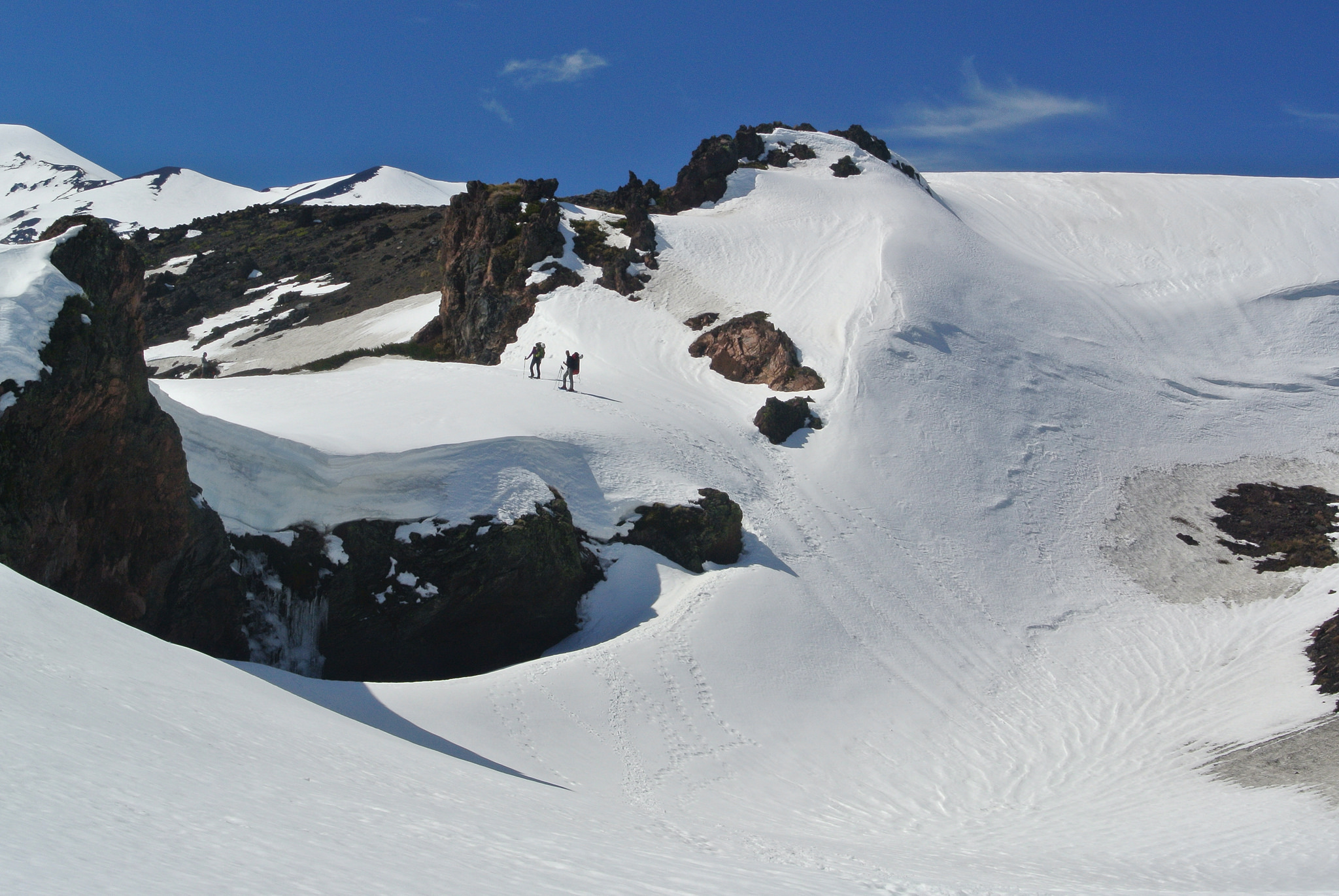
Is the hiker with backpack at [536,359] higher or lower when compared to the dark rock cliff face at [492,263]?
lower

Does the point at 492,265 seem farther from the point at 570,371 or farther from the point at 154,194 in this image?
the point at 154,194

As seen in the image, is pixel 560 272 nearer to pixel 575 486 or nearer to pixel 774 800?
pixel 575 486

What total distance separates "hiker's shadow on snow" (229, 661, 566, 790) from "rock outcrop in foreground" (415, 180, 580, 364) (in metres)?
20.1

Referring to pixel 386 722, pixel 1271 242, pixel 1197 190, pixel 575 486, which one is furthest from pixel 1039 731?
pixel 1197 190

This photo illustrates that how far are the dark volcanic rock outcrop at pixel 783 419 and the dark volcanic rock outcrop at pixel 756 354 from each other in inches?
70.3

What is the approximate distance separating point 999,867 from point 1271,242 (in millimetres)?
41002

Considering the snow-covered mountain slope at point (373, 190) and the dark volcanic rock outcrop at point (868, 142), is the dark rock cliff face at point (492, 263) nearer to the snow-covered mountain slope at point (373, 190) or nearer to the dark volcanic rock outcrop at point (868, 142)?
the dark volcanic rock outcrop at point (868, 142)

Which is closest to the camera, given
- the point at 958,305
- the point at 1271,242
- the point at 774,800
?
the point at 774,800

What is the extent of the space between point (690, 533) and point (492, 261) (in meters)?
19.3

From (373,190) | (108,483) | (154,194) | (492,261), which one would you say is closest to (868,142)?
(492,261)

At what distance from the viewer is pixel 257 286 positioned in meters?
61.5

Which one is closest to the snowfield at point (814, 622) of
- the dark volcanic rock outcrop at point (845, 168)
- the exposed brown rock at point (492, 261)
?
the exposed brown rock at point (492, 261)

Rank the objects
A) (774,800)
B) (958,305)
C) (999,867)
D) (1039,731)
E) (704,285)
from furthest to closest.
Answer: (704,285)
(958,305)
(1039,731)
(774,800)
(999,867)

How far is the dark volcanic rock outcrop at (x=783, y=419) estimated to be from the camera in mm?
27875
